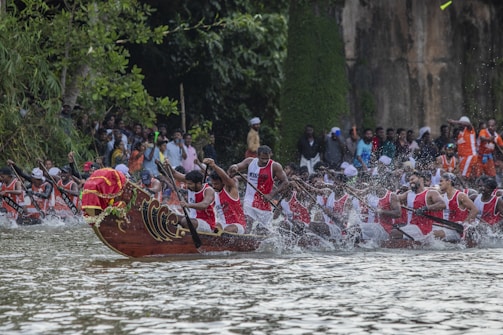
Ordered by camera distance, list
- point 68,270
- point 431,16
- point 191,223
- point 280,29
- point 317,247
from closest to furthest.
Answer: point 68,270
point 191,223
point 317,247
point 431,16
point 280,29

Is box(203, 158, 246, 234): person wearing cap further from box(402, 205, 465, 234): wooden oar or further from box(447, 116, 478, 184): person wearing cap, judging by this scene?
box(447, 116, 478, 184): person wearing cap

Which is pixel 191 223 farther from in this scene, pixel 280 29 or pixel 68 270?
pixel 280 29

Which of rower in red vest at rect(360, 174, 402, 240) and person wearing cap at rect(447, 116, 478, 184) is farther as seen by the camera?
person wearing cap at rect(447, 116, 478, 184)

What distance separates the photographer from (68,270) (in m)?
14.7

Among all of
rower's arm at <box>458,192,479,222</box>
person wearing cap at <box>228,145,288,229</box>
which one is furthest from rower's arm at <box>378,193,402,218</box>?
person wearing cap at <box>228,145,288,229</box>

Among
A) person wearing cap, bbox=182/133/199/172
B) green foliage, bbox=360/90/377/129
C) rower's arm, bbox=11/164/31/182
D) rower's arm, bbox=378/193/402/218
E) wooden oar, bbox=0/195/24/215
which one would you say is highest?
green foliage, bbox=360/90/377/129

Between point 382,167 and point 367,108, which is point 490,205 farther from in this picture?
Answer: point 367,108

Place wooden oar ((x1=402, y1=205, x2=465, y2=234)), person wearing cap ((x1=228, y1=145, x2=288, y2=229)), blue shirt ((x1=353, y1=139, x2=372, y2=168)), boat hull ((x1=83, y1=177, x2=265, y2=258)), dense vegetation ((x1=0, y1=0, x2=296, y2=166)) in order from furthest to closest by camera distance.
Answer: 1. blue shirt ((x1=353, y1=139, x2=372, y2=168))
2. dense vegetation ((x1=0, y1=0, x2=296, y2=166))
3. person wearing cap ((x1=228, y1=145, x2=288, y2=229))
4. wooden oar ((x1=402, y1=205, x2=465, y2=234))
5. boat hull ((x1=83, y1=177, x2=265, y2=258))

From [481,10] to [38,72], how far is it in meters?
10.7

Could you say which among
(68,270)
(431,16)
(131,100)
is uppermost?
(431,16)

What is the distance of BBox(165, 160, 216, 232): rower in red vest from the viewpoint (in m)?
16.3

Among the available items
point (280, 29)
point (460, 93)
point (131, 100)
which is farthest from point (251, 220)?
point (280, 29)

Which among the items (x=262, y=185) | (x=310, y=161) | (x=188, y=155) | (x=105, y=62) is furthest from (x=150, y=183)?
(x=262, y=185)

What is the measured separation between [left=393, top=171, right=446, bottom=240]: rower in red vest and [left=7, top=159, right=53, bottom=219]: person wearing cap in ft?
26.6
